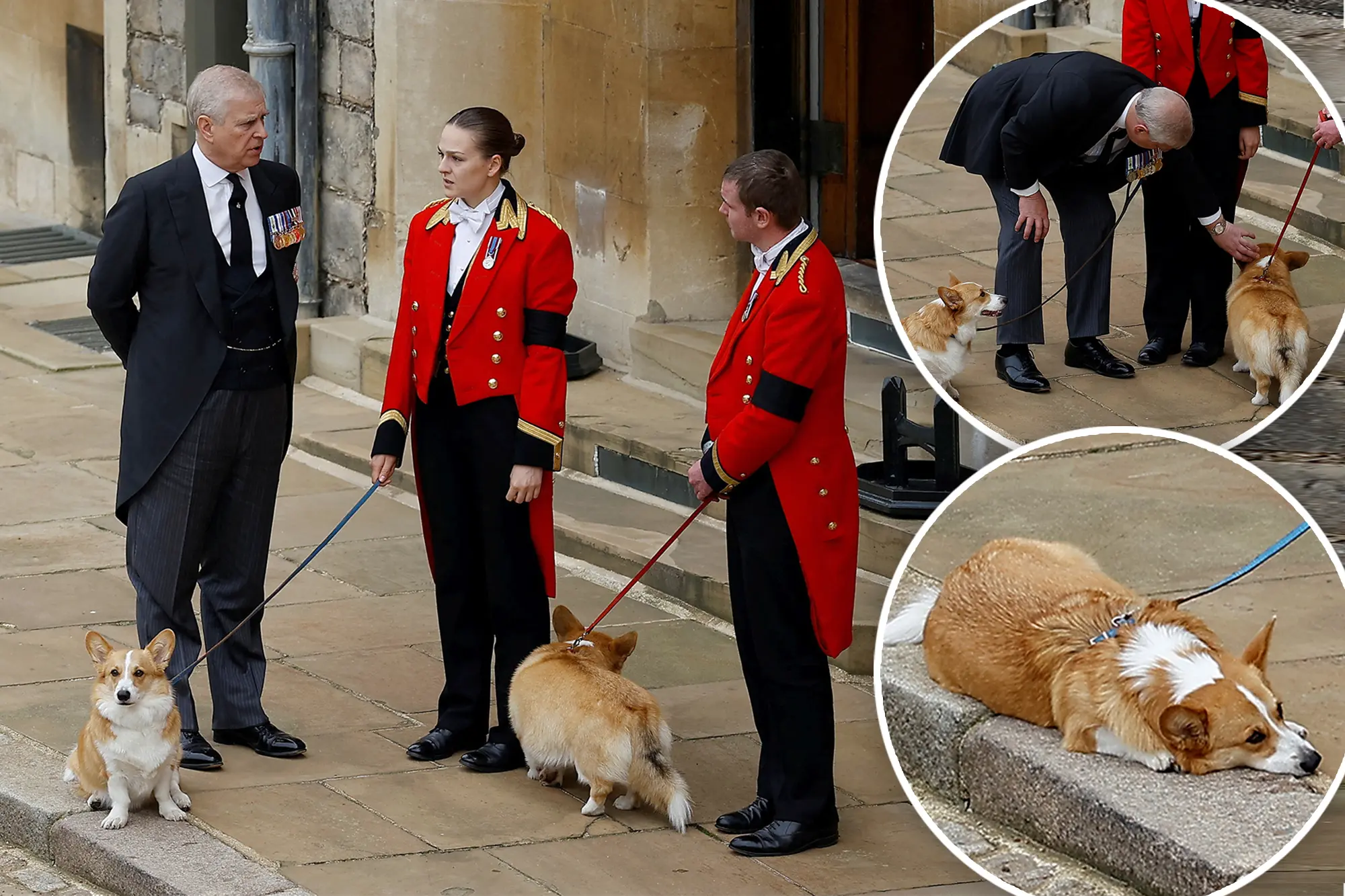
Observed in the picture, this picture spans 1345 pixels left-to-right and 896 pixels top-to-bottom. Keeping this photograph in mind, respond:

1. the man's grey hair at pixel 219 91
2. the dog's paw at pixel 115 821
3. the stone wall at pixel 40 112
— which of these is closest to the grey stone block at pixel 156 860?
the dog's paw at pixel 115 821

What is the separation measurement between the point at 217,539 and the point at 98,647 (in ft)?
2.11

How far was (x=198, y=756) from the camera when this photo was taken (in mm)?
5629

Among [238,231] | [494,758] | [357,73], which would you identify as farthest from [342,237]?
[494,758]

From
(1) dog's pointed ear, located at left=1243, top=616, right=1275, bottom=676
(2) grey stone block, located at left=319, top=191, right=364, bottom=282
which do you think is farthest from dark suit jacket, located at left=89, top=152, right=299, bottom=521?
(2) grey stone block, located at left=319, top=191, right=364, bottom=282

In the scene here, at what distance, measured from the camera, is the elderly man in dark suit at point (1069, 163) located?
3518 mm

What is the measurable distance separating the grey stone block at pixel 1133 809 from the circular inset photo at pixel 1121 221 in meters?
0.65

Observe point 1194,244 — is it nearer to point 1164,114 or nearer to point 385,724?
point 1164,114

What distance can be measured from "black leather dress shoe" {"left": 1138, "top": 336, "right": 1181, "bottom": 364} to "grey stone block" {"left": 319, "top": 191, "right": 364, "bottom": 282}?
22.7 ft

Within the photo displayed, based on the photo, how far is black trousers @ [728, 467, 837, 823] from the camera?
502cm

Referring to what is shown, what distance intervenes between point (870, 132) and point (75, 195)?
6.16 m

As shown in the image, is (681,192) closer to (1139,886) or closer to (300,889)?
(300,889)

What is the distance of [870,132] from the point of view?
9.16 m

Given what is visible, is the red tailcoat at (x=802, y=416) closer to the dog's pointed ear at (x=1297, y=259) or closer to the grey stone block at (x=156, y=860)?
the grey stone block at (x=156, y=860)

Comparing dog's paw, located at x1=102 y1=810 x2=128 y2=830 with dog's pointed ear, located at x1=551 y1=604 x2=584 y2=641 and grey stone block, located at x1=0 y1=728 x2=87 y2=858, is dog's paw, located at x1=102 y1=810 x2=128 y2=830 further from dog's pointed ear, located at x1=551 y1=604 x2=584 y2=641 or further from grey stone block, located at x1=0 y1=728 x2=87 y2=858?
dog's pointed ear, located at x1=551 y1=604 x2=584 y2=641
